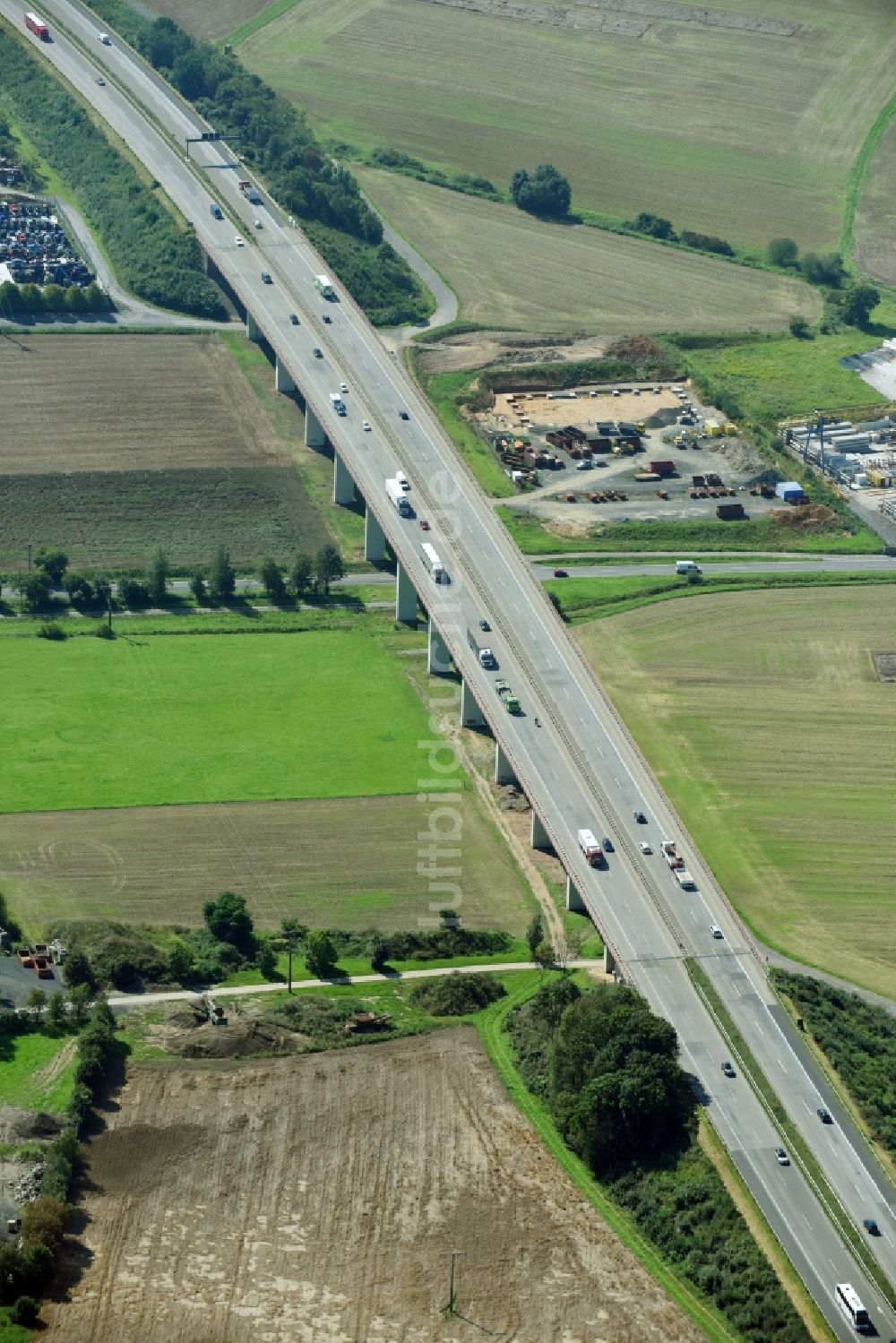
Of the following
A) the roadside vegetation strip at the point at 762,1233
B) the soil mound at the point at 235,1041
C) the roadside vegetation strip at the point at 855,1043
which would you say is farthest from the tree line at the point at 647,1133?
the soil mound at the point at 235,1041

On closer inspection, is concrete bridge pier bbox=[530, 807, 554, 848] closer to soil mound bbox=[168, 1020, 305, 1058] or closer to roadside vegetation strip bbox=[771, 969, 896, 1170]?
roadside vegetation strip bbox=[771, 969, 896, 1170]

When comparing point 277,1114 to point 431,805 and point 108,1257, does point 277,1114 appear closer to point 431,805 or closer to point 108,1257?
point 108,1257

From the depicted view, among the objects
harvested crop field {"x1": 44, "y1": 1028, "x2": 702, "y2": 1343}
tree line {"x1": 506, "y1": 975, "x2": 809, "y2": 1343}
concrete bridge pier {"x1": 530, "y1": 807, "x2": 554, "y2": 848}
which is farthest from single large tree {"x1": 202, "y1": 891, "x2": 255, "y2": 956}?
concrete bridge pier {"x1": 530, "y1": 807, "x2": 554, "y2": 848}

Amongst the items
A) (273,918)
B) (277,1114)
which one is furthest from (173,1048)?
(273,918)

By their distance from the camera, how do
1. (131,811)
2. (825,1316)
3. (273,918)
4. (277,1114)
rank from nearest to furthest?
(825,1316) → (277,1114) → (273,918) → (131,811)

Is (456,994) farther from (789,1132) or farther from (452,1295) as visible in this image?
(452,1295)

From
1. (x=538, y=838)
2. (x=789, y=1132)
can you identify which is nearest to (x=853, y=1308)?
(x=789, y=1132)
